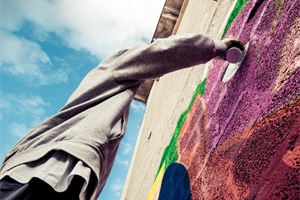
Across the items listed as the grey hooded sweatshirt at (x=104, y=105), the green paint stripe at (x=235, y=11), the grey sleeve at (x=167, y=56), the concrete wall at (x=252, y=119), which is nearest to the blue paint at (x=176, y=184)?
the concrete wall at (x=252, y=119)

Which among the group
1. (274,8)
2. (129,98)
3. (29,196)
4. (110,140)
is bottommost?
(29,196)

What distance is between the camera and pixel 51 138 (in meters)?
1.03

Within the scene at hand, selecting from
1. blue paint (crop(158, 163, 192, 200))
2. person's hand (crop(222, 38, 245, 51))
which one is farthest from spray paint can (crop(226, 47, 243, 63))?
blue paint (crop(158, 163, 192, 200))

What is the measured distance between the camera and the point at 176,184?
178cm

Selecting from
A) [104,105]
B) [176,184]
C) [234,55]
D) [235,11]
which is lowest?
[176,184]

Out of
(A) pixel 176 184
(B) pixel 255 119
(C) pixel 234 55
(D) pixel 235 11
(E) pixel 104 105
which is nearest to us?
(B) pixel 255 119

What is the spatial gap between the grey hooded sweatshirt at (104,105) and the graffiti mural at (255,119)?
26 centimetres

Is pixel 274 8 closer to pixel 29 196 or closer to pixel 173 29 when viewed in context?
pixel 29 196

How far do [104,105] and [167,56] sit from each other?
1.52 feet

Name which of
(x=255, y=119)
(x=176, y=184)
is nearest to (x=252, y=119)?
(x=255, y=119)

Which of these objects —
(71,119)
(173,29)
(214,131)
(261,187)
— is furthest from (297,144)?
(173,29)

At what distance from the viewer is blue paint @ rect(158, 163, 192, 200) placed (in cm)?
153

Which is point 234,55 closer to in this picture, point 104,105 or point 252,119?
point 252,119

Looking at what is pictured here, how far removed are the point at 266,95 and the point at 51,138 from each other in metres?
1.06
